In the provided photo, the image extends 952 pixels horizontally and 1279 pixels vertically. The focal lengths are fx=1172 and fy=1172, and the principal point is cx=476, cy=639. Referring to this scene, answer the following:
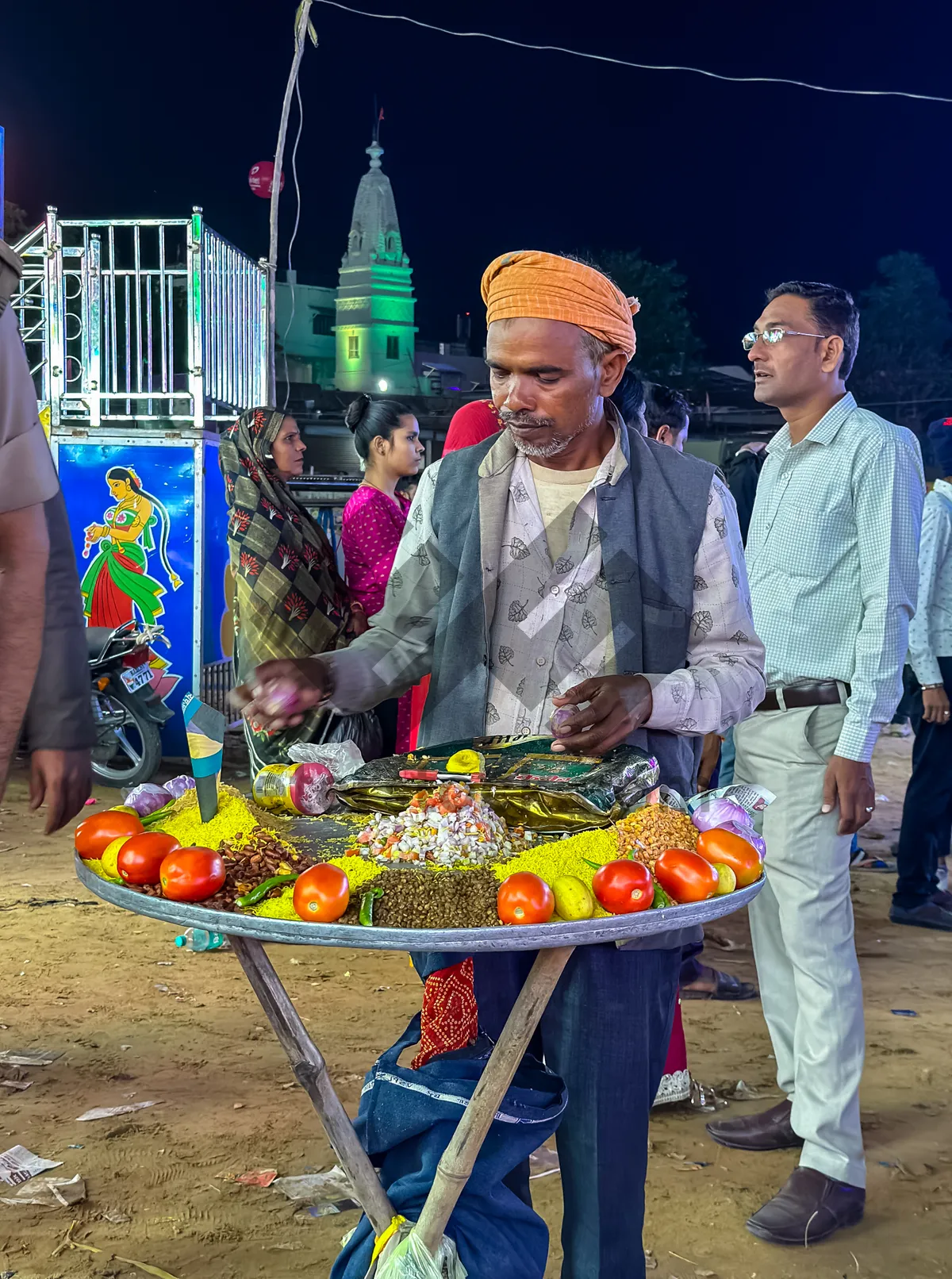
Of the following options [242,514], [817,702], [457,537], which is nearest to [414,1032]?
[457,537]

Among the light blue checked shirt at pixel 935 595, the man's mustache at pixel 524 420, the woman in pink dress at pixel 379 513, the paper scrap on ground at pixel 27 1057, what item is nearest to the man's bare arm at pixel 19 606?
the man's mustache at pixel 524 420

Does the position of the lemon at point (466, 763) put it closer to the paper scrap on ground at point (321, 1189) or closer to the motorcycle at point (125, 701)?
the paper scrap on ground at point (321, 1189)

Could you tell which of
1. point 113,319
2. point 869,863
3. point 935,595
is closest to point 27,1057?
point 935,595

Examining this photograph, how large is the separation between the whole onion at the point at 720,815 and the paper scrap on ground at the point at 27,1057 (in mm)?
3001

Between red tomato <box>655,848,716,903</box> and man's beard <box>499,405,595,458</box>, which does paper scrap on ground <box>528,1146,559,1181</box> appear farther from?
man's beard <box>499,405,595,458</box>

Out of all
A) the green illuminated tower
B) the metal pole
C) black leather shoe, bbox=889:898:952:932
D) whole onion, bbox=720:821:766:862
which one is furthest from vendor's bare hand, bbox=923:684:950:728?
the green illuminated tower

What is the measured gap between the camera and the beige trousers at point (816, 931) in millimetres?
3031

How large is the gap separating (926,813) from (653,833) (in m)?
4.33

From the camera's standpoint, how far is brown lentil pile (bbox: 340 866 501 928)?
5.14 feet

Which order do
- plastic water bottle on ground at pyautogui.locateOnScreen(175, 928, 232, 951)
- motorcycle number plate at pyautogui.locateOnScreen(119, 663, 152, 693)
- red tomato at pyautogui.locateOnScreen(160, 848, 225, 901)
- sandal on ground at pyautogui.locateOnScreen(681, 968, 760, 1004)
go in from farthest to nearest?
1. motorcycle number plate at pyautogui.locateOnScreen(119, 663, 152, 693)
2. plastic water bottle on ground at pyautogui.locateOnScreen(175, 928, 232, 951)
3. sandal on ground at pyautogui.locateOnScreen(681, 968, 760, 1004)
4. red tomato at pyautogui.locateOnScreen(160, 848, 225, 901)

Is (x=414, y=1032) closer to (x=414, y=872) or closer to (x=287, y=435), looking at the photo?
(x=414, y=872)

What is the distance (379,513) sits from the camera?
5.49 meters

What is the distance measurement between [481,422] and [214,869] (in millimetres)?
2169

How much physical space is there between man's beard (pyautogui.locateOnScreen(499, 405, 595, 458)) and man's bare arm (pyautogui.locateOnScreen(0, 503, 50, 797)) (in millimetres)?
871
